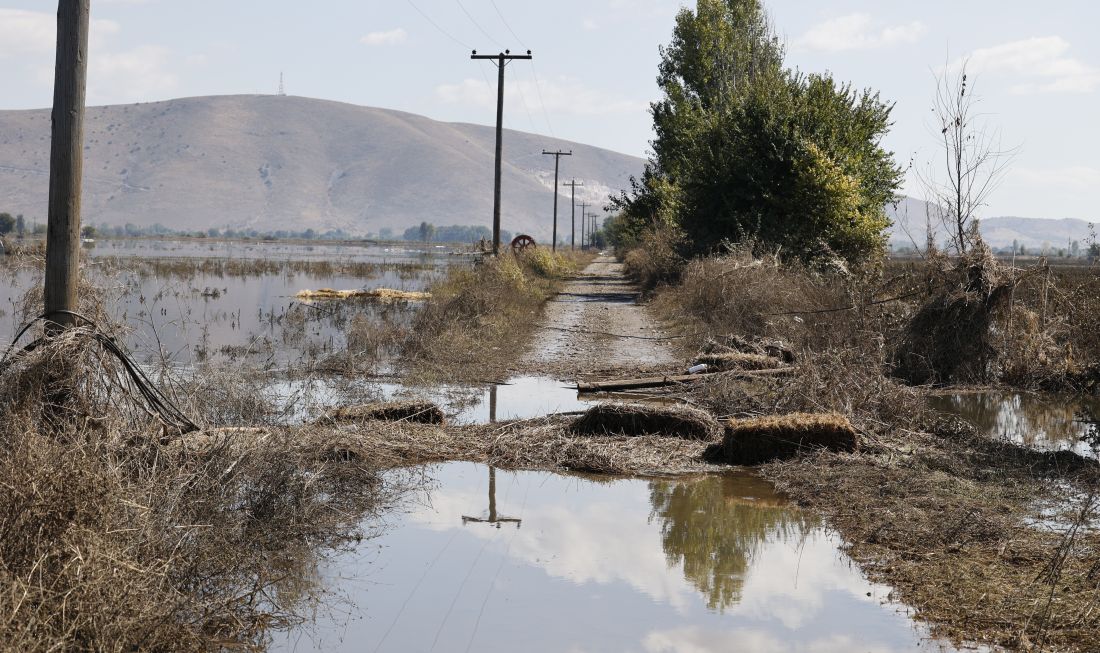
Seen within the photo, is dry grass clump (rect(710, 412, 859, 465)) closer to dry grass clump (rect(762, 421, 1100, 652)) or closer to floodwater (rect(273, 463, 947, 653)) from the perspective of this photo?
dry grass clump (rect(762, 421, 1100, 652))

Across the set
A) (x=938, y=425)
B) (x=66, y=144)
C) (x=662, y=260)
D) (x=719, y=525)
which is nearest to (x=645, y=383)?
(x=938, y=425)

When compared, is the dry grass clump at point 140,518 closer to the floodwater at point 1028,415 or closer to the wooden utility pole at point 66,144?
the wooden utility pole at point 66,144

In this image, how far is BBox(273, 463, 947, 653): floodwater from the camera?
6.23m

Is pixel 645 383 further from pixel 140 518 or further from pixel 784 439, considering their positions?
pixel 140 518

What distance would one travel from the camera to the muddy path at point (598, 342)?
17.5 metres

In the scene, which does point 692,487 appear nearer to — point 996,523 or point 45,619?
point 996,523

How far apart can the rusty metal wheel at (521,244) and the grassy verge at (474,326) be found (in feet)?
49.4

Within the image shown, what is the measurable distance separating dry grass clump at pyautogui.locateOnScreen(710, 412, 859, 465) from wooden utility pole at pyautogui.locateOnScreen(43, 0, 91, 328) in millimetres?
6103

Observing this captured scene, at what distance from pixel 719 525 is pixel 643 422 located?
298cm

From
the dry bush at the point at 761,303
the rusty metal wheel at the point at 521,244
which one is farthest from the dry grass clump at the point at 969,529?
the rusty metal wheel at the point at 521,244

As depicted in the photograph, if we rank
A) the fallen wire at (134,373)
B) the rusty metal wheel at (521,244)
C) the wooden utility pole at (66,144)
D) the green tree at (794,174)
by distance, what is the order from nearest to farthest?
the fallen wire at (134,373), the wooden utility pole at (66,144), the green tree at (794,174), the rusty metal wheel at (521,244)

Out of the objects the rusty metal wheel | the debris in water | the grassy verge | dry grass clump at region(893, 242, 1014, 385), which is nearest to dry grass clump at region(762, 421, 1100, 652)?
dry grass clump at region(893, 242, 1014, 385)

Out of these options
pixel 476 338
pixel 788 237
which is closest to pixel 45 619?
pixel 476 338

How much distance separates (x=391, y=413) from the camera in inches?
454
